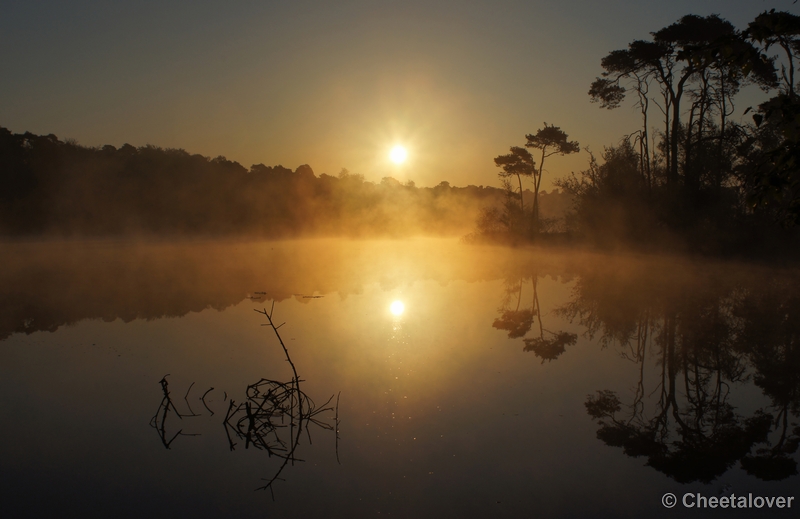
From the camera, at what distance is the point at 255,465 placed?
3.65 meters

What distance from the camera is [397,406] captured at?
4648mm

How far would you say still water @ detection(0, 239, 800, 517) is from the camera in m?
3.26

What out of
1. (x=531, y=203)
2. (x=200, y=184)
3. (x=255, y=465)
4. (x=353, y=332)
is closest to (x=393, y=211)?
(x=200, y=184)

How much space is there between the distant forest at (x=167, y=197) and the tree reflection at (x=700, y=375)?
68.3 feet

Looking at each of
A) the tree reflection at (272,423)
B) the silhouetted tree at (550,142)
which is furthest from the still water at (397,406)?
the silhouetted tree at (550,142)

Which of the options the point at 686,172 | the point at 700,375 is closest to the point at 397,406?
the point at 700,375

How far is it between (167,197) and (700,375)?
4337 cm

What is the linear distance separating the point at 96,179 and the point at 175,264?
1040 inches

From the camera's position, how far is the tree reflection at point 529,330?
270 inches

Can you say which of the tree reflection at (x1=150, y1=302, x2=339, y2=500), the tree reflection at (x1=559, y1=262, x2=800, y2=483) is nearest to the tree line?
the tree reflection at (x1=559, y1=262, x2=800, y2=483)

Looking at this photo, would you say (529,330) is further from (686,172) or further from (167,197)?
(167,197)

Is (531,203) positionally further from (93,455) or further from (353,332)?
(93,455)

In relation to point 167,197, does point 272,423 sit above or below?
below

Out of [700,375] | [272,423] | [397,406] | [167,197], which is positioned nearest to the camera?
[272,423]
